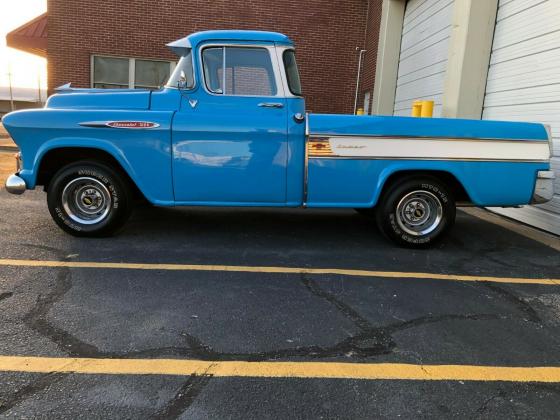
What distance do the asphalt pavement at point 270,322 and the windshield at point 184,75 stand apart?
176cm

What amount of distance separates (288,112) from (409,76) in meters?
7.52

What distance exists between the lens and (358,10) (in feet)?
46.2

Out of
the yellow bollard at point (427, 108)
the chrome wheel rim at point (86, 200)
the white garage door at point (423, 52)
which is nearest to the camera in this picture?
the chrome wheel rim at point (86, 200)

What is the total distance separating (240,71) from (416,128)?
6.58 ft

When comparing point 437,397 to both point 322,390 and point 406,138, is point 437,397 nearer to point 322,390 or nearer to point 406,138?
point 322,390

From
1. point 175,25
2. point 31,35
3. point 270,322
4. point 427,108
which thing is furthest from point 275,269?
point 31,35

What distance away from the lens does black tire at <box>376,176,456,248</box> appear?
5219mm

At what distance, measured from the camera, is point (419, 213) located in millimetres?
5375

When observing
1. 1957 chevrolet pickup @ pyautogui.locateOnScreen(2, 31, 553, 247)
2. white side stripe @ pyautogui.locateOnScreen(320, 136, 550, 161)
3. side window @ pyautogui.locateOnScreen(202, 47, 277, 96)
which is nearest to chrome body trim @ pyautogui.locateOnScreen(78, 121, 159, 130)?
1957 chevrolet pickup @ pyautogui.locateOnScreen(2, 31, 553, 247)

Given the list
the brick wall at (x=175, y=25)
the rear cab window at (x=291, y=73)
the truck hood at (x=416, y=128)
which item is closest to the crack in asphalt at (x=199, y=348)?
the truck hood at (x=416, y=128)

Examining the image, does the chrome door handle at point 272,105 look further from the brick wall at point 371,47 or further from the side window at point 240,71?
the brick wall at point 371,47

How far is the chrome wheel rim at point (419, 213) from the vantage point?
17.3ft

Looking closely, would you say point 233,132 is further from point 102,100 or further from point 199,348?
A: point 199,348

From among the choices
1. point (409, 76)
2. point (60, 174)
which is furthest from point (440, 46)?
point (60, 174)
